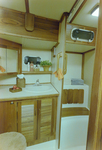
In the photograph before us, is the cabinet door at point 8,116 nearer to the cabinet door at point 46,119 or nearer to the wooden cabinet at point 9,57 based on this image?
the cabinet door at point 46,119

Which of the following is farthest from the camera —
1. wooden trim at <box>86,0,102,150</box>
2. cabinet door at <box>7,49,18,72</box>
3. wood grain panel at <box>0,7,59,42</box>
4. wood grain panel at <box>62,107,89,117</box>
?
wood grain panel at <box>62,107,89,117</box>

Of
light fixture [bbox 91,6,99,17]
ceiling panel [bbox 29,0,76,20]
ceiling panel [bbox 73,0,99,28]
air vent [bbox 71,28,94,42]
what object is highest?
ceiling panel [bbox 29,0,76,20]

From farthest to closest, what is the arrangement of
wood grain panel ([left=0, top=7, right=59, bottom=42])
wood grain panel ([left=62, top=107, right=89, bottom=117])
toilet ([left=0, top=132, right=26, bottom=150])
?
1. wood grain panel ([left=62, top=107, right=89, bottom=117])
2. wood grain panel ([left=0, top=7, right=59, bottom=42])
3. toilet ([left=0, top=132, right=26, bottom=150])

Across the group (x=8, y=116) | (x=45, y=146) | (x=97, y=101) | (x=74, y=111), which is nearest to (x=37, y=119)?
(x=8, y=116)

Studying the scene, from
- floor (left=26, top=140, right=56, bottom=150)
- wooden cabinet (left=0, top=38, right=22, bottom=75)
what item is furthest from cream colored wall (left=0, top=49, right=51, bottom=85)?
floor (left=26, top=140, right=56, bottom=150)

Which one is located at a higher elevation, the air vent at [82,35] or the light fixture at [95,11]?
the light fixture at [95,11]

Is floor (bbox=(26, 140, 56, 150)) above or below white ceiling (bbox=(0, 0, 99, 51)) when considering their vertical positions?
below

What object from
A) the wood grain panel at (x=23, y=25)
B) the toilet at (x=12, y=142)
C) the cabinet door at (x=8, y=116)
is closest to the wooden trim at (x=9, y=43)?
the wood grain panel at (x=23, y=25)

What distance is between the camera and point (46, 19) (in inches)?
42.5

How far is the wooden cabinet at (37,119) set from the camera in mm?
1077

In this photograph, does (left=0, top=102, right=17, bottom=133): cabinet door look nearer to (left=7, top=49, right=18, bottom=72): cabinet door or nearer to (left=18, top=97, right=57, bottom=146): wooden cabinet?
(left=18, top=97, right=57, bottom=146): wooden cabinet

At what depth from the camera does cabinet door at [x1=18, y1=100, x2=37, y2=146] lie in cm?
107

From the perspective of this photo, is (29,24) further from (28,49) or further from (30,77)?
(30,77)

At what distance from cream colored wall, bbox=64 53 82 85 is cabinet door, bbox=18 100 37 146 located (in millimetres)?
986
